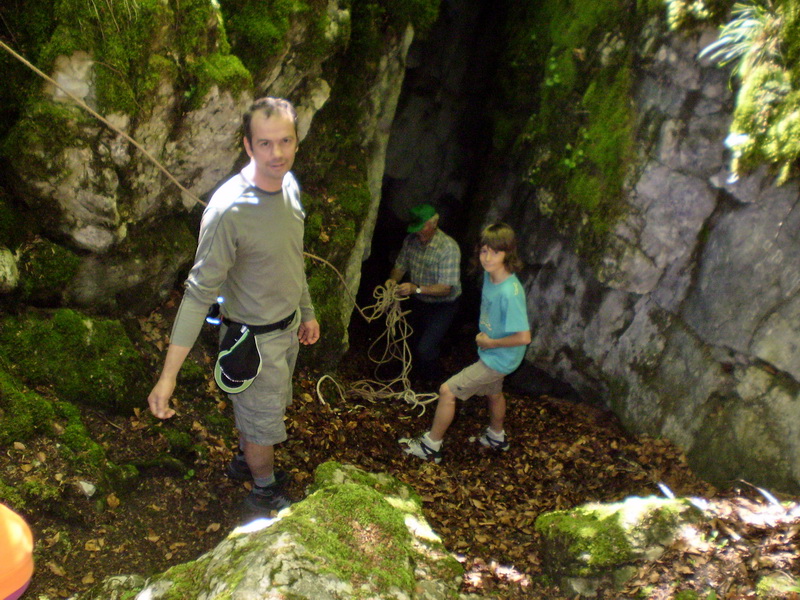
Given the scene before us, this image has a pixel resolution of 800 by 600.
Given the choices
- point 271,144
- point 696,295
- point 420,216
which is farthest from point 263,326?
point 696,295

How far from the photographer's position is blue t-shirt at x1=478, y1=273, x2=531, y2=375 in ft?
15.4

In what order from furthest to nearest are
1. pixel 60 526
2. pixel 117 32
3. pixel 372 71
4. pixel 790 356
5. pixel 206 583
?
1. pixel 372 71
2. pixel 790 356
3. pixel 117 32
4. pixel 60 526
5. pixel 206 583

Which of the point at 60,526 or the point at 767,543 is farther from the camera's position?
the point at 767,543

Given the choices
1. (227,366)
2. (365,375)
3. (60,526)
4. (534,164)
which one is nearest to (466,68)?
(534,164)

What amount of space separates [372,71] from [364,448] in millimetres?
Result: 3935

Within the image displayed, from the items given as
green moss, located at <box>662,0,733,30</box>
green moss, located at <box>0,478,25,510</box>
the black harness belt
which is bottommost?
green moss, located at <box>0,478,25,510</box>

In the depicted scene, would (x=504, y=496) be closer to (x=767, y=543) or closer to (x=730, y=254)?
(x=767, y=543)

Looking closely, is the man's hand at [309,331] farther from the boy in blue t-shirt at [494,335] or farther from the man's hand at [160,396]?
the boy in blue t-shirt at [494,335]

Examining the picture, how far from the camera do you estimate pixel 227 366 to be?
3.45 metres

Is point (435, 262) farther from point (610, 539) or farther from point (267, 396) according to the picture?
point (610, 539)

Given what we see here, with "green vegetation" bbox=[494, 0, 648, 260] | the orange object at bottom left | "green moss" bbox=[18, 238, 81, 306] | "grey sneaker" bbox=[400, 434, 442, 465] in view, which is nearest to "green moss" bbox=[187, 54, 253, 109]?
"green moss" bbox=[18, 238, 81, 306]

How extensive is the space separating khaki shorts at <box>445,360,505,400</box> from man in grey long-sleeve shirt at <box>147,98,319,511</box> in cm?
162

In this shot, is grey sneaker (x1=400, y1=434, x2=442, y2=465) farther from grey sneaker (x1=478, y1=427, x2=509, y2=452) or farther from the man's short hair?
the man's short hair

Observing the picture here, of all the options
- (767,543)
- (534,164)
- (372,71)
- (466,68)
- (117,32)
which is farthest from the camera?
(466,68)
